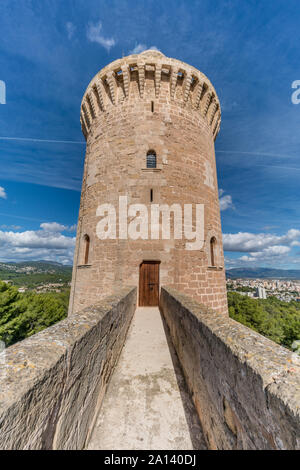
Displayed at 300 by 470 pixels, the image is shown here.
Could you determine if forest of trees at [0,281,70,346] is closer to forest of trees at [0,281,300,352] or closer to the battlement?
forest of trees at [0,281,300,352]

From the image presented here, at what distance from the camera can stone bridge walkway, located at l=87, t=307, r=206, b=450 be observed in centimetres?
205

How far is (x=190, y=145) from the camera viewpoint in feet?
31.0

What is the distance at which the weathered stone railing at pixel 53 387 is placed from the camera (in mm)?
990

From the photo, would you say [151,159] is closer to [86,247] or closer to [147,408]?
[86,247]

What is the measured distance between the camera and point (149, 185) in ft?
27.7

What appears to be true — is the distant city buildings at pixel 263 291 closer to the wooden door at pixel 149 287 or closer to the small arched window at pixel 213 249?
the small arched window at pixel 213 249

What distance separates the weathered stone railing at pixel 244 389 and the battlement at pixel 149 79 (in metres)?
10.4

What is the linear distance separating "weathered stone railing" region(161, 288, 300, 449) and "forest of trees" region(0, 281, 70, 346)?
23.9 m

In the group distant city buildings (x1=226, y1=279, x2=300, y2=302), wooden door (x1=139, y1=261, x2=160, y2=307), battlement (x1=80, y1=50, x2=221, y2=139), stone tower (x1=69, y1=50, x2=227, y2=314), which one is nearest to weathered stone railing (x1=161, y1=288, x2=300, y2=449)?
wooden door (x1=139, y1=261, x2=160, y2=307)

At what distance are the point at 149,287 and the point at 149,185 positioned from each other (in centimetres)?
416

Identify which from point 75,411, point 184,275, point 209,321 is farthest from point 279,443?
point 184,275

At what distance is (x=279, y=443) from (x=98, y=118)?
1194 centimetres

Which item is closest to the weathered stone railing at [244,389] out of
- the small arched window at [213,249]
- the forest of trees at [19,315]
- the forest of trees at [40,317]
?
the small arched window at [213,249]

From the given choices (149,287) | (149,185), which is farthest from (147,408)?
(149,185)
